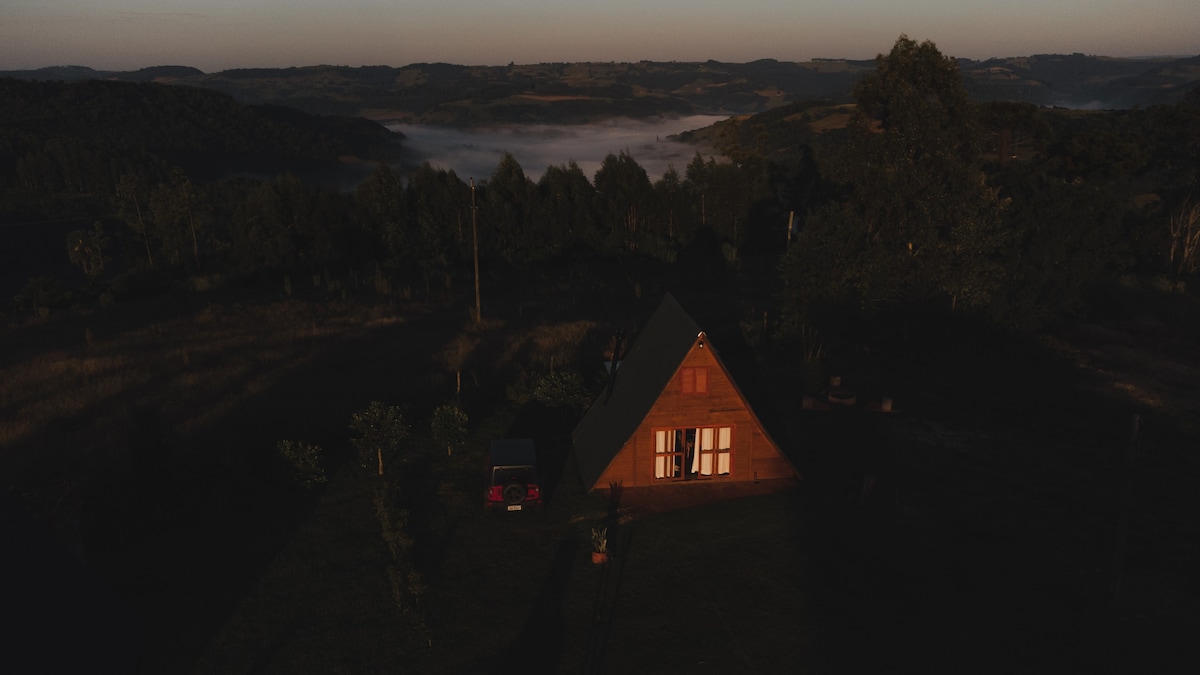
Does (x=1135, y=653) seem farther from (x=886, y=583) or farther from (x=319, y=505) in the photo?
(x=319, y=505)

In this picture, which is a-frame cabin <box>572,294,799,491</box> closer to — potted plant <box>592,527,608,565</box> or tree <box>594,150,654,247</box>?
potted plant <box>592,527,608,565</box>

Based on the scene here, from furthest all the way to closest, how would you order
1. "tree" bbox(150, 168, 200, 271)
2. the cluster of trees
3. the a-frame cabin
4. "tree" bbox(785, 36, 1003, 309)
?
"tree" bbox(150, 168, 200, 271) → the cluster of trees → "tree" bbox(785, 36, 1003, 309) → the a-frame cabin

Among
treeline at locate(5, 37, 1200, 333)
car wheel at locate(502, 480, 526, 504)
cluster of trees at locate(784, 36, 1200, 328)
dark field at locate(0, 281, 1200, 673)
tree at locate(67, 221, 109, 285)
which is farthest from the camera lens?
tree at locate(67, 221, 109, 285)

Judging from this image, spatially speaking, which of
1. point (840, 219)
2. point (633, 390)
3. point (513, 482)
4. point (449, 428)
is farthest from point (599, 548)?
point (840, 219)

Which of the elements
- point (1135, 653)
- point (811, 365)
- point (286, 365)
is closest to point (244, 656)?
point (1135, 653)

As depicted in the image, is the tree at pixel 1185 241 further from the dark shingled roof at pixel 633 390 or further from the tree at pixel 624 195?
the dark shingled roof at pixel 633 390

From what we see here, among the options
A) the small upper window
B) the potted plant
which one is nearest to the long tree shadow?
the potted plant

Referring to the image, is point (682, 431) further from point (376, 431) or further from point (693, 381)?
point (376, 431)
